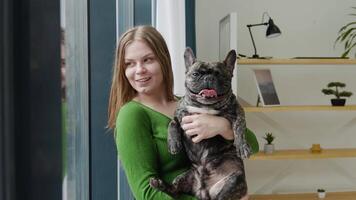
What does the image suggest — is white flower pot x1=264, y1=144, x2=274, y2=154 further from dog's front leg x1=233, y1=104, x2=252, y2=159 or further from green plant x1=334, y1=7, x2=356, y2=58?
dog's front leg x1=233, y1=104, x2=252, y2=159

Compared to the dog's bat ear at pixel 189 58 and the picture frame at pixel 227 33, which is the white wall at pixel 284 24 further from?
the dog's bat ear at pixel 189 58

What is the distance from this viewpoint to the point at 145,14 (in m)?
2.04

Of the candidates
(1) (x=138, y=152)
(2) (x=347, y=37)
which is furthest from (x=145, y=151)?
(2) (x=347, y=37)

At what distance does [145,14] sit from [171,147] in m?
1.21

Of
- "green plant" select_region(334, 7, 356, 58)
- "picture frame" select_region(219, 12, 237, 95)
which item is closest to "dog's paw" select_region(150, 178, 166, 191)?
"picture frame" select_region(219, 12, 237, 95)

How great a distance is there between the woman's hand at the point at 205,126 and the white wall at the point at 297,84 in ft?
6.31

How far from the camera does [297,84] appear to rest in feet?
9.86

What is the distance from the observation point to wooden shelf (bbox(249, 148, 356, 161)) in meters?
2.63

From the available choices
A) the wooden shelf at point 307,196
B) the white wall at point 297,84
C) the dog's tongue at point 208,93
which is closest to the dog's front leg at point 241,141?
the dog's tongue at point 208,93

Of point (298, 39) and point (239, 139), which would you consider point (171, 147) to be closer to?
point (239, 139)

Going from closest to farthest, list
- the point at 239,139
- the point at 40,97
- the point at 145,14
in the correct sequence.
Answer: the point at 40,97 < the point at 239,139 < the point at 145,14

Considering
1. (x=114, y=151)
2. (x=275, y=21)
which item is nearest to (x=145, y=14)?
(x=114, y=151)

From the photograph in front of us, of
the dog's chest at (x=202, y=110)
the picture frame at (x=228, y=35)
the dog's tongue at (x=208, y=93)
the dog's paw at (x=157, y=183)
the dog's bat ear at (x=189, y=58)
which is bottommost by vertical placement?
the dog's paw at (x=157, y=183)

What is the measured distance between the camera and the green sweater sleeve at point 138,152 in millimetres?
998
